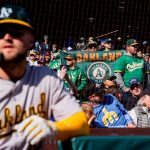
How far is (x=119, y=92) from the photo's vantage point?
23.3 ft

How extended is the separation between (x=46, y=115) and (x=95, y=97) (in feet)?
13.5

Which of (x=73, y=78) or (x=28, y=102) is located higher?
(x=28, y=102)

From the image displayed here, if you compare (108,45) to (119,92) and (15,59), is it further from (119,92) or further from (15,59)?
(15,59)

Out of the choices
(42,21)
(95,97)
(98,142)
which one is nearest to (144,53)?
(42,21)

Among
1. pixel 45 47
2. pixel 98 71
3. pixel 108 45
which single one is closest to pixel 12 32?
pixel 98 71

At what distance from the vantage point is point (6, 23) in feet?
7.39

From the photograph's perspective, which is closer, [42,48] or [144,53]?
[144,53]

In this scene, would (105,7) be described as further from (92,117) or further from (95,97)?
(92,117)

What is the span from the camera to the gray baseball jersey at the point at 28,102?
2.25m

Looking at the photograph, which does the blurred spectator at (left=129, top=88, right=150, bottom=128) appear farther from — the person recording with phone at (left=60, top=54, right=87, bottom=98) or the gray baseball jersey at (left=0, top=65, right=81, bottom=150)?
the gray baseball jersey at (left=0, top=65, right=81, bottom=150)

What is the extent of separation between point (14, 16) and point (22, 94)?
1.21ft

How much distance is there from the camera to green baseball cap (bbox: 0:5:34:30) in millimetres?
2260

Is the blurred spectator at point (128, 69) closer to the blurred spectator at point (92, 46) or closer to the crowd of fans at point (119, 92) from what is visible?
the crowd of fans at point (119, 92)

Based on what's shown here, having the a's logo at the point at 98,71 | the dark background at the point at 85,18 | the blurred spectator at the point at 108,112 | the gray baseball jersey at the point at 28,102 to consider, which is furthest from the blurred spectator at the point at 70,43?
the gray baseball jersey at the point at 28,102
